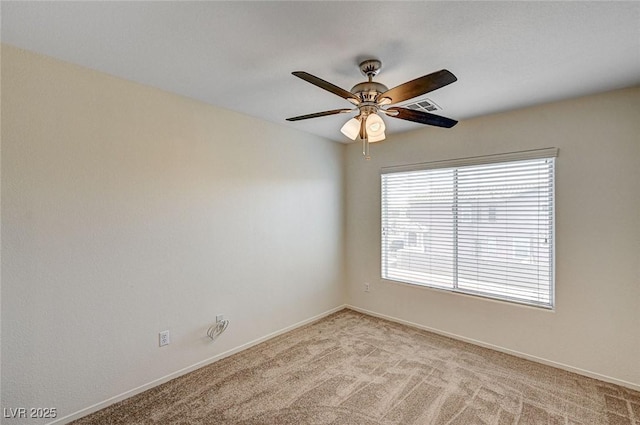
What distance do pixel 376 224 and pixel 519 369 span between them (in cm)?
214

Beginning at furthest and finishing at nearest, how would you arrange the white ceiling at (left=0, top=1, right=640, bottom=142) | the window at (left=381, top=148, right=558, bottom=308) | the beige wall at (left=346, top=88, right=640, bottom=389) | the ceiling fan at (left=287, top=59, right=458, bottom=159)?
the window at (left=381, top=148, right=558, bottom=308)
the beige wall at (left=346, top=88, right=640, bottom=389)
the ceiling fan at (left=287, top=59, right=458, bottom=159)
the white ceiling at (left=0, top=1, right=640, bottom=142)

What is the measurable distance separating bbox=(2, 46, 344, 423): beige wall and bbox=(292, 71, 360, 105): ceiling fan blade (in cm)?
153

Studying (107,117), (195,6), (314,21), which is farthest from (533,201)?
(107,117)

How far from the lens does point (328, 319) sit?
3.89m

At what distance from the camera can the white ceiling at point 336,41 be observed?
4.80 ft

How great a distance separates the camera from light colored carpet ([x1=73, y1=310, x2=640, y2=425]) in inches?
80.2

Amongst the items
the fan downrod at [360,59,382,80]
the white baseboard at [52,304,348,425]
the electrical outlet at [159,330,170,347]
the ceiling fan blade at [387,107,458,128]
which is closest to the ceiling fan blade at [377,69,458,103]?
the ceiling fan blade at [387,107,458,128]

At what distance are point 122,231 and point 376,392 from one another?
92.5 inches

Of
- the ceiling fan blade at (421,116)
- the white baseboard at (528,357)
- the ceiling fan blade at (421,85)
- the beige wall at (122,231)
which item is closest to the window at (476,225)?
the white baseboard at (528,357)

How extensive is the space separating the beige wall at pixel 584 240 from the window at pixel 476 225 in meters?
0.11

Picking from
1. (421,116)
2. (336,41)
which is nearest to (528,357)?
(421,116)

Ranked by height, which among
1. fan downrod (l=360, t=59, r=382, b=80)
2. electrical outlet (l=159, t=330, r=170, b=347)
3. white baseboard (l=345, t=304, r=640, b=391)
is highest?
fan downrod (l=360, t=59, r=382, b=80)

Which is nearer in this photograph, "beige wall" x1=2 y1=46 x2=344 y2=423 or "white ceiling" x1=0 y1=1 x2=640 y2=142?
"white ceiling" x1=0 y1=1 x2=640 y2=142

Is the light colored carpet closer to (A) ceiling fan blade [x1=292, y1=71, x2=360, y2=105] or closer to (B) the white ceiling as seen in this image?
(A) ceiling fan blade [x1=292, y1=71, x2=360, y2=105]
